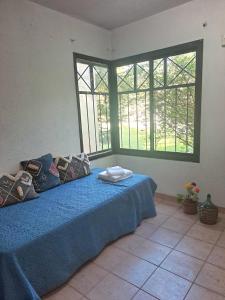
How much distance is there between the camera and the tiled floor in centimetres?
163

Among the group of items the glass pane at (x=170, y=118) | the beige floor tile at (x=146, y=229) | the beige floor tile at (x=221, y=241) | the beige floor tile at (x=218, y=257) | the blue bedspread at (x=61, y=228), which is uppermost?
the glass pane at (x=170, y=118)

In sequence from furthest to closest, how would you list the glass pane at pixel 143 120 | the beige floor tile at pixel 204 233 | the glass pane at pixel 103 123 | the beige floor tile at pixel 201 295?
the glass pane at pixel 103 123
the glass pane at pixel 143 120
the beige floor tile at pixel 204 233
the beige floor tile at pixel 201 295

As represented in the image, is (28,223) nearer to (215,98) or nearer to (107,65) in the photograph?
(215,98)

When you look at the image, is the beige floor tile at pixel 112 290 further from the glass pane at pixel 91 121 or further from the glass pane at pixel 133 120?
the glass pane at pixel 133 120

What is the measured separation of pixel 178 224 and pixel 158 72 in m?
2.07

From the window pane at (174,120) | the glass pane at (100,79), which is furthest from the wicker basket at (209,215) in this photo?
the glass pane at (100,79)

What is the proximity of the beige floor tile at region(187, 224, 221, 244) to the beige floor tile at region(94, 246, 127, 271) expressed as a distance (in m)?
0.81

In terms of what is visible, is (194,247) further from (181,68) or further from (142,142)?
(181,68)

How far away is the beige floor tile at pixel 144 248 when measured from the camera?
2027mm

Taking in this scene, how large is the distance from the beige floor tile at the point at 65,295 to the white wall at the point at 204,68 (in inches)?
78.9

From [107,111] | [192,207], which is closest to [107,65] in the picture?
[107,111]

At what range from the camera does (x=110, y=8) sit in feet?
8.89

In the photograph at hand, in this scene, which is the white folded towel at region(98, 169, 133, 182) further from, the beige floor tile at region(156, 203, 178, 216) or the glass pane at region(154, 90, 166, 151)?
the glass pane at region(154, 90, 166, 151)

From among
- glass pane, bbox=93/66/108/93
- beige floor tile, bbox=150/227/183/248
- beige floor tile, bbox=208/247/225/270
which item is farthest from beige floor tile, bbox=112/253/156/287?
glass pane, bbox=93/66/108/93
